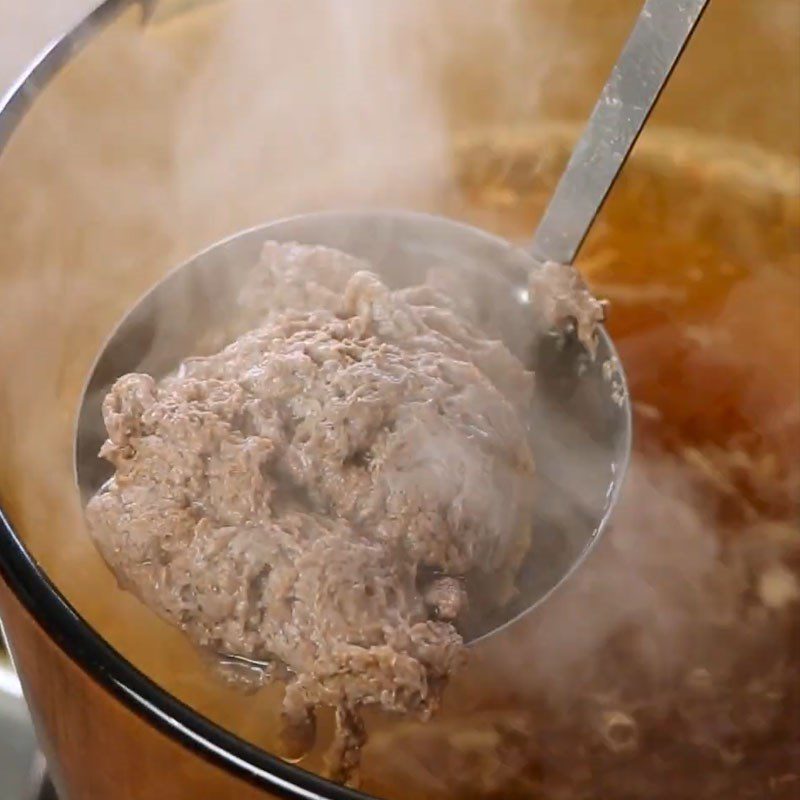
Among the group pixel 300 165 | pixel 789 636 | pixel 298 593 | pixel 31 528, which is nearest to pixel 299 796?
pixel 298 593

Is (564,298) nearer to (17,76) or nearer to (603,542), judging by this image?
(603,542)

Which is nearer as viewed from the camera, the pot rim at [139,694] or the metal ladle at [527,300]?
the pot rim at [139,694]

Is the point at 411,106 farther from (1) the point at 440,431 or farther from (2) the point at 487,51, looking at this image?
(1) the point at 440,431


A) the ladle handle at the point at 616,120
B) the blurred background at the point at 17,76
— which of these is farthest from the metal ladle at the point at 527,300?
the blurred background at the point at 17,76

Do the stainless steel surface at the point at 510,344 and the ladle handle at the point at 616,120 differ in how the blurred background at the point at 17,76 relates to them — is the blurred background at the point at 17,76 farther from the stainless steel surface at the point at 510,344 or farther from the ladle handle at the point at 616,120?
the ladle handle at the point at 616,120

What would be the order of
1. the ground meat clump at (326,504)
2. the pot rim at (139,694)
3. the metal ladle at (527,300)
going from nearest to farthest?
the pot rim at (139,694), the ground meat clump at (326,504), the metal ladle at (527,300)

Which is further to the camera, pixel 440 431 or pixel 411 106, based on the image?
pixel 411 106

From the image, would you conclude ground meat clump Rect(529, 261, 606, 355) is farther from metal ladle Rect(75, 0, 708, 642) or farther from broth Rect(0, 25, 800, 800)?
broth Rect(0, 25, 800, 800)

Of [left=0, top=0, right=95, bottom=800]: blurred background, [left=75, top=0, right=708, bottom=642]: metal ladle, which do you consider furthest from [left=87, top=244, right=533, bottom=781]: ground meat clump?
[left=0, top=0, right=95, bottom=800]: blurred background
